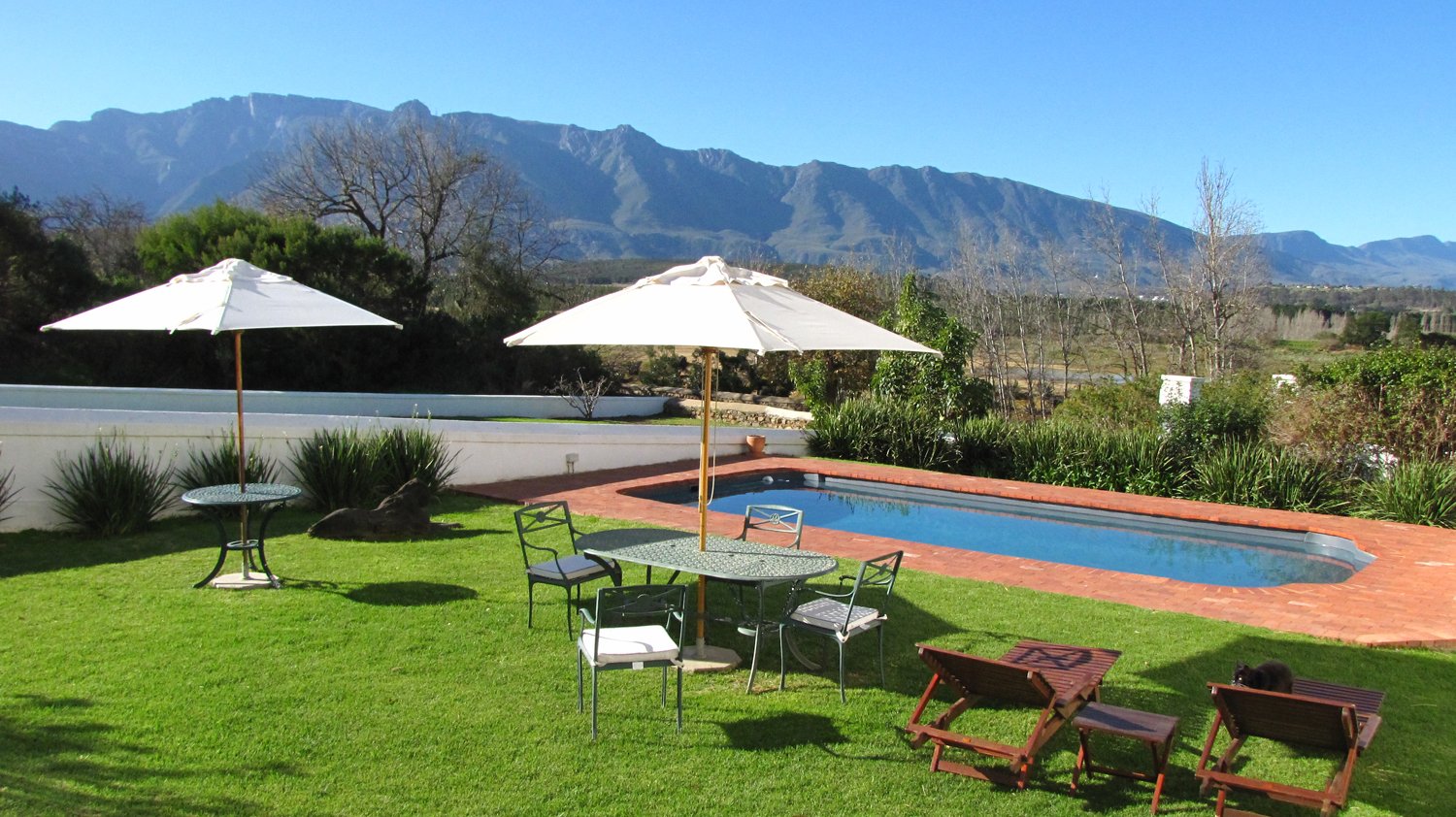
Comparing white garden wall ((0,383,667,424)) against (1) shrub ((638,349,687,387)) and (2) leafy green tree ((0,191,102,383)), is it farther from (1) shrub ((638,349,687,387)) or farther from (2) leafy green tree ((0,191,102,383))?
(2) leafy green tree ((0,191,102,383))

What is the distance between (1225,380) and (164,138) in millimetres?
225146

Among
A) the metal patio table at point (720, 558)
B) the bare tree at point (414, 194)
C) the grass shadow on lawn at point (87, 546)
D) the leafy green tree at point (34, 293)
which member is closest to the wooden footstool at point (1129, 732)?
the metal patio table at point (720, 558)

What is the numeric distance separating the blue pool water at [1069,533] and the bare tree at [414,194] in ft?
66.6

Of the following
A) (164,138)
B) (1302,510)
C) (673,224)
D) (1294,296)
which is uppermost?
(164,138)

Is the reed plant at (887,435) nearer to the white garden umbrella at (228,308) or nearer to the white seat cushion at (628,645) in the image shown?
the white garden umbrella at (228,308)

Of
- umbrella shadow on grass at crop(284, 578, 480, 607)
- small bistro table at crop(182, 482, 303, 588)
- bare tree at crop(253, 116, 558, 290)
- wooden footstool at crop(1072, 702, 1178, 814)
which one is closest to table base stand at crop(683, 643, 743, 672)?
umbrella shadow on grass at crop(284, 578, 480, 607)

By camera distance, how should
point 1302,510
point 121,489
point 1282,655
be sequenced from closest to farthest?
point 1282,655 < point 121,489 < point 1302,510

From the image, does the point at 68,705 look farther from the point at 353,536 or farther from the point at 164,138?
the point at 164,138

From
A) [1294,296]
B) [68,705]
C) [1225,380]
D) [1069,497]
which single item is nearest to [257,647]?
[68,705]

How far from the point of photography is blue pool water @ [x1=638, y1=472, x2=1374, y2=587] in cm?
1008

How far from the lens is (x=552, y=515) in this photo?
388 inches

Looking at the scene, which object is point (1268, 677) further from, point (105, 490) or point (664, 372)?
point (664, 372)

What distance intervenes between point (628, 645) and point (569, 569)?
1708 mm

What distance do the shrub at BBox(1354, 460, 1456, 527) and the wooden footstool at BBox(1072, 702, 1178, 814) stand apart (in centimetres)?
932
